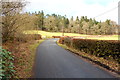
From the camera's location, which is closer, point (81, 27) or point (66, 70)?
point (66, 70)

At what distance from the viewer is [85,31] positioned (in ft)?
305

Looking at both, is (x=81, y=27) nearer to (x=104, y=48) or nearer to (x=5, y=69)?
(x=104, y=48)

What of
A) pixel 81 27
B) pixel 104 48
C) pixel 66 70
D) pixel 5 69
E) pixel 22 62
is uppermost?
pixel 81 27

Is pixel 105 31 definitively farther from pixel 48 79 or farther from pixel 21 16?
pixel 48 79

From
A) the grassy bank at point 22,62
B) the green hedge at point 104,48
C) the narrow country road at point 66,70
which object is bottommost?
the narrow country road at point 66,70

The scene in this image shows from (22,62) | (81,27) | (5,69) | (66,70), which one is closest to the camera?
(5,69)

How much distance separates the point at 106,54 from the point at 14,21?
467 inches

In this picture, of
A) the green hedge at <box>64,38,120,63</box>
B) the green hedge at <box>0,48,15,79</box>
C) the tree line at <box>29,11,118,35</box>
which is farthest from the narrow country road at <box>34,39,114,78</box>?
the tree line at <box>29,11,118,35</box>

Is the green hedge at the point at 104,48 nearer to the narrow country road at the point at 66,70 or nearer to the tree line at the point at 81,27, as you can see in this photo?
the narrow country road at the point at 66,70

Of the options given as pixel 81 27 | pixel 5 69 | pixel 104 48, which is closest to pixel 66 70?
pixel 5 69

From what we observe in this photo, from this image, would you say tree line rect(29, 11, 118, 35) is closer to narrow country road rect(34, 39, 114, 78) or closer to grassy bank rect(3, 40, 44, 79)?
grassy bank rect(3, 40, 44, 79)

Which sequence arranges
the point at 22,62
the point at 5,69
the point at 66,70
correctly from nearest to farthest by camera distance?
1. the point at 5,69
2. the point at 66,70
3. the point at 22,62

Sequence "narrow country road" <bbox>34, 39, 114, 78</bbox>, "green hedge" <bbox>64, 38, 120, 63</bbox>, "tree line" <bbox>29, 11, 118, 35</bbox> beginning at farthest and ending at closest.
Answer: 1. "tree line" <bbox>29, 11, 118, 35</bbox>
2. "green hedge" <bbox>64, 38, 120, 63</bbox>
3. "narrow country road" <bbox>34, 39, 114, 78</bbox>

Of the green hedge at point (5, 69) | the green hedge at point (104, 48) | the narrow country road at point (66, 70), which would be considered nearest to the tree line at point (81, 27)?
the green hedge at point (104, 48)
